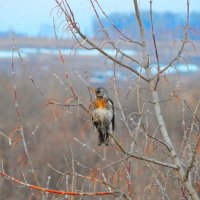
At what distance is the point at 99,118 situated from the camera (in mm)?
6121

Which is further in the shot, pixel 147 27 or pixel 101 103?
pixel 101 103

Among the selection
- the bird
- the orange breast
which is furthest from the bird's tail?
the orange breast

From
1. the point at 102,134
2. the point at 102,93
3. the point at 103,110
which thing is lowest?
the point at 102,134

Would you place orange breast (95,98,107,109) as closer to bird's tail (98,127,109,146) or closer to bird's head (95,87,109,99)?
bird's head (95,87,109,99)

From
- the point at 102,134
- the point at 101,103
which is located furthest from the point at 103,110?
the point at 102,134

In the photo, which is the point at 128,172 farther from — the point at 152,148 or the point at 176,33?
the point at 176,33

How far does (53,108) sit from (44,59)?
114ft

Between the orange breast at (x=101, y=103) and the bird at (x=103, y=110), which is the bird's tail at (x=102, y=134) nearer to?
the bird at (x=103, y=110)

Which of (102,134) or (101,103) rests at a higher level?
(101,103)

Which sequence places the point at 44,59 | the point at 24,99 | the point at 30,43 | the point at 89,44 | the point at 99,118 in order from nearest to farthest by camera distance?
the point at 89,44 < the point at 99,118 < the point at 30,43 < the point at 44,59 < the point at 24,99

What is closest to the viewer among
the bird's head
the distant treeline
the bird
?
the distant treeline

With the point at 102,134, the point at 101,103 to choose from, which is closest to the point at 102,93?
the point at 101,103

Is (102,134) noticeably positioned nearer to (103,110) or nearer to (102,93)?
(103,110)

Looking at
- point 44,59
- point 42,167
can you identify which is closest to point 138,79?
point 42,167
